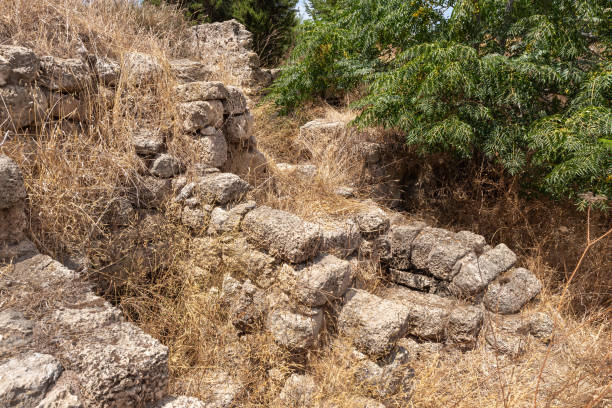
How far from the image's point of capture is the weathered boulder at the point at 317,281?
264 centimetres

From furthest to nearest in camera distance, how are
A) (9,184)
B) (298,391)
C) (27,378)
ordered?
1. (298,391)
2. (9,184)
3. (27,378)

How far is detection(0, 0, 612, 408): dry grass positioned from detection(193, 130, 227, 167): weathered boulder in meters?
0.11

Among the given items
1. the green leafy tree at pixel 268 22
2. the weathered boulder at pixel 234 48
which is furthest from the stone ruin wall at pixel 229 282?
the green leafy tree at pixel 268 22

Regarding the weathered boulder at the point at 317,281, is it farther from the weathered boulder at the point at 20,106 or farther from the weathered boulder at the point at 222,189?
the weathered boulder at the point at 20,106

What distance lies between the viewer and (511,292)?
11.7 ft

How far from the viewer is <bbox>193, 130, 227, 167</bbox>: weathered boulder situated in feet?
12.2

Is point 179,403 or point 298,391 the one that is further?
point 298,391

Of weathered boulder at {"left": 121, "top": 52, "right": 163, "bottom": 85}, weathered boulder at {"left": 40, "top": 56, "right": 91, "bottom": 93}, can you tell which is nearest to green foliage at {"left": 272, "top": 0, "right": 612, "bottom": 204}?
weathered boulder at {"left": 121, "top": 52, "right": 163, "bottom": 85}

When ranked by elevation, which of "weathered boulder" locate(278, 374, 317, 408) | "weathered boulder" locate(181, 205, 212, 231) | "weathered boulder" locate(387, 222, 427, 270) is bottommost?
"weathered boulder" locate(278, 374, 317, 408)

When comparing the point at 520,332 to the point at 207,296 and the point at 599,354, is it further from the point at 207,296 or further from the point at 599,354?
the point at 207,296

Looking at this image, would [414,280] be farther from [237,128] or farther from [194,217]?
[237,128]

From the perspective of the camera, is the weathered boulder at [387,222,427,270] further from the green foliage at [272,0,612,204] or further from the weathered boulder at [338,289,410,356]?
the weathered boulder at [338,289,410,356]

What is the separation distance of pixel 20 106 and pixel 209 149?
150 cm

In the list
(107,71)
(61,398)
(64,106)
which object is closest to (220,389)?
(61,398)
